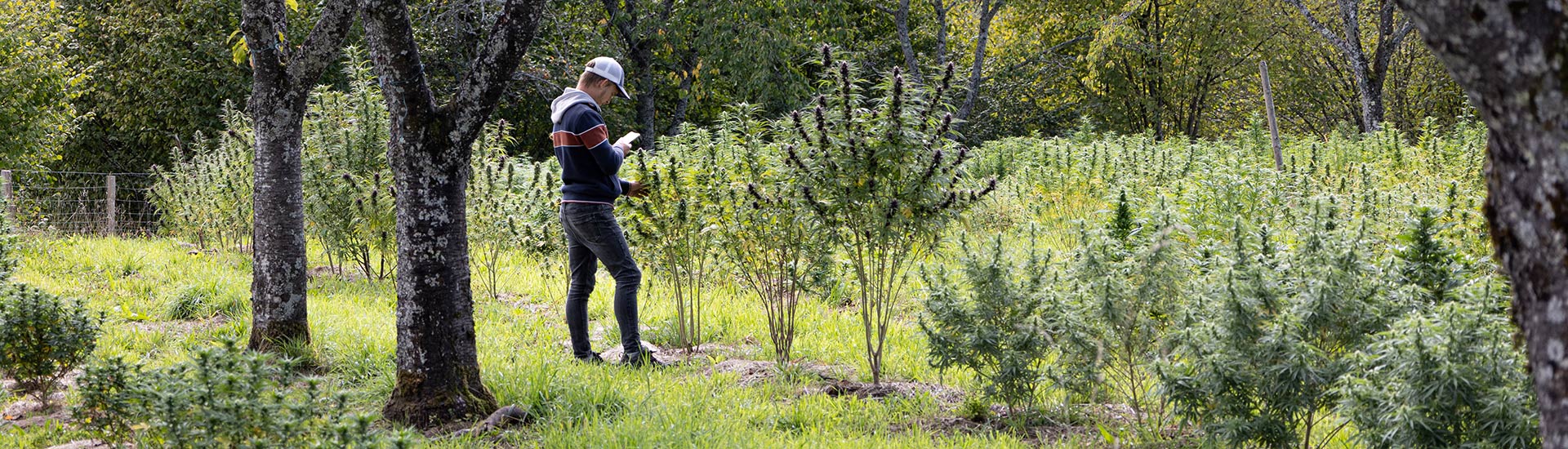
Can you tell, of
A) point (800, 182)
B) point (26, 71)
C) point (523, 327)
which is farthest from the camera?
point (26, 71)

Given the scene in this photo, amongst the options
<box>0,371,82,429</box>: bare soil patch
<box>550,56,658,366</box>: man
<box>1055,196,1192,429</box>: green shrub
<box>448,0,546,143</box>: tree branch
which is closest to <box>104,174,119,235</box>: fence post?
<box>0,371,82,429</box>: bare soil patch

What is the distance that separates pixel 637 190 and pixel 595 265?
0.49 m

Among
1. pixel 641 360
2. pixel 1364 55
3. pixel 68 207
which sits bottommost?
pixel 641 360

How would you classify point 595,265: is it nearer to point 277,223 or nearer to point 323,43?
point 277,223

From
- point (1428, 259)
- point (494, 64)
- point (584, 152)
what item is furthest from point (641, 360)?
point (1428, 259)

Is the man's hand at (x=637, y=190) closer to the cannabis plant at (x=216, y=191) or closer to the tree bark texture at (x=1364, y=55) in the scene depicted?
the cannabis plant at (x=216, y=191)

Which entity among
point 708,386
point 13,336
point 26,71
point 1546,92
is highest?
point 26,71

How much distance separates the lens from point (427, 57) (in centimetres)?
2281

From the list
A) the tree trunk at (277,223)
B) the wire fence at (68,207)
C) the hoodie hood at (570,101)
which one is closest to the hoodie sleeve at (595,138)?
the hoodie hood at (570,101)

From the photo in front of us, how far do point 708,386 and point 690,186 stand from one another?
4.26 feet

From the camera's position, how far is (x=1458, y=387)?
3.50 metres

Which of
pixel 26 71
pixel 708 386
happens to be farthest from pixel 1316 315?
pixel 26 71

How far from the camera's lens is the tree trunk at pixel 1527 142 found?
2.10 metres

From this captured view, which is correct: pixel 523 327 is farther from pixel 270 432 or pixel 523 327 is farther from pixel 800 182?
pixel 270 432
